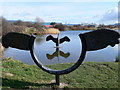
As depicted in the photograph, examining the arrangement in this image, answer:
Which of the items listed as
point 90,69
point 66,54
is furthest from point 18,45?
point 90,69

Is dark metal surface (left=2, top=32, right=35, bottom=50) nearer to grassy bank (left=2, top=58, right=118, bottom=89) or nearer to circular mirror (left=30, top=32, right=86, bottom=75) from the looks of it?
circular mirror (left=30, top=32, right=86, bottom=75)

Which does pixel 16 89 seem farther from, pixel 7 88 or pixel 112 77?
pixel 112 77

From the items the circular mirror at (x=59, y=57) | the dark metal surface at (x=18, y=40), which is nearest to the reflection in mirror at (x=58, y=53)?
the circular mirror at (x=59, y=57)

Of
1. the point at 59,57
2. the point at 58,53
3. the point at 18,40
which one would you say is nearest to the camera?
the point at 18,40

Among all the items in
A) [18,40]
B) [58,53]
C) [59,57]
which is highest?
[18,40]

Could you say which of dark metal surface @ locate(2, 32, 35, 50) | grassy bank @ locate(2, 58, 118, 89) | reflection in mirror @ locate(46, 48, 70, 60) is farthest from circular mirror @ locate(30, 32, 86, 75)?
grassy bank @ locate(2, 58, 118, 89)

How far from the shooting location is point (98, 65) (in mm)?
6988

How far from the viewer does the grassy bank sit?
5297 millimetres

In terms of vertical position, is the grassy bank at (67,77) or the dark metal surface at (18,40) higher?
the dark metal surface at (18,40)

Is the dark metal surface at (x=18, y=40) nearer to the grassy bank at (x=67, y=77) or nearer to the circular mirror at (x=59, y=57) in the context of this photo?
the circular mirror at (x=59, y=57)

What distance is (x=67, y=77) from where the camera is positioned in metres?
5.96

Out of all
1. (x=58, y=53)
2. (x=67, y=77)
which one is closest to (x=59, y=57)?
(x=67, y=77)

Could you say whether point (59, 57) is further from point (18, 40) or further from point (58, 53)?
point (18, 40)

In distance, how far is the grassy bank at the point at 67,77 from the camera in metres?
5.30
